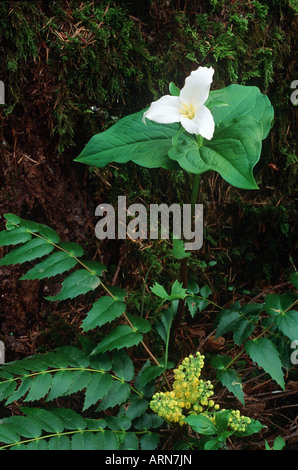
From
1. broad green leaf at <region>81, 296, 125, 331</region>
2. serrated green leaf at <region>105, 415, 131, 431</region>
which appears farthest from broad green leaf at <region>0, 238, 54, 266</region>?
serrated green leaf at <region>105, 415, 131, 431</region>

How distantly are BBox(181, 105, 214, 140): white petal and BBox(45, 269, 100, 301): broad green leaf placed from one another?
65 centimetres

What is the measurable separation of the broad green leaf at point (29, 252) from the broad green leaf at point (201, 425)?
0.76 m

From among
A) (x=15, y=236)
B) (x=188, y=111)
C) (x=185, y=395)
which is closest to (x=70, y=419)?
(x=185, y=395)

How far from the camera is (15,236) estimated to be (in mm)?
1561

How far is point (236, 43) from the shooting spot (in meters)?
2.04

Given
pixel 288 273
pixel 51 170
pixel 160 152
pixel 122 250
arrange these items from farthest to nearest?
1. pixel 288 273
2. pixel 122 250
3. pixel 51 170
4. pixel 160 152

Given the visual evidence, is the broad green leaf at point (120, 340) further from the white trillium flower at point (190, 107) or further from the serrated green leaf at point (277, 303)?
the white trillium flower at point (190, 107)

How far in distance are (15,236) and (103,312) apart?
44 centimetres

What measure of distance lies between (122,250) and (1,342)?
0.72 meters

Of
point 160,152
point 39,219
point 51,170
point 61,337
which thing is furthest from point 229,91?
point 61,337

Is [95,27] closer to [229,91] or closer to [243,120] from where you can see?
[229,91]

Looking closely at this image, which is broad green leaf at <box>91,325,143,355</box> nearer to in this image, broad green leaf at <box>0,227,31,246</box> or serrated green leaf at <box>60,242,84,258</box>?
serrated green leaf at <box>60,242,84,258</box>

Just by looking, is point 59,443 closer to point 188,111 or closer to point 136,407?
point 136,407

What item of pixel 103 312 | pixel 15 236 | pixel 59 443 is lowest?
pixel 59 443
